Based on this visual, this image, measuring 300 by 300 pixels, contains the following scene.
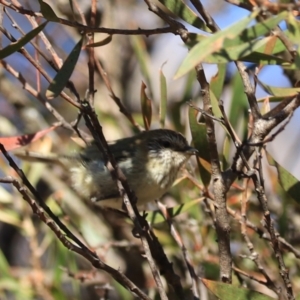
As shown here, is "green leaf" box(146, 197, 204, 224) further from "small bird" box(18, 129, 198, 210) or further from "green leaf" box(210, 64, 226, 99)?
"small bird" box(18, 129, 198, 210)

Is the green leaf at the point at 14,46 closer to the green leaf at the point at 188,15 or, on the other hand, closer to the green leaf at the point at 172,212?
the green leaf at the point at 188,15

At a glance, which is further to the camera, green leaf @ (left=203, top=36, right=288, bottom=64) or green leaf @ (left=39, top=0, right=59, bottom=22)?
green leaf @ (left=39, top=0, right=59, bottom=22)

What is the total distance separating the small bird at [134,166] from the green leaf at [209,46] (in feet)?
5.06

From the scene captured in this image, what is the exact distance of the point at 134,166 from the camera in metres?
2.55

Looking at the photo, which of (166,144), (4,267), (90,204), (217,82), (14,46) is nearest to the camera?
(14,46)

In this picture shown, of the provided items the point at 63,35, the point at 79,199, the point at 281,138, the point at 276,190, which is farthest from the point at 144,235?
the point at 281,138

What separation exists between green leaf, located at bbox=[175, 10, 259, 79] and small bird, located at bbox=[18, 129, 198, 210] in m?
1.54

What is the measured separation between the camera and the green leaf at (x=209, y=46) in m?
0.85

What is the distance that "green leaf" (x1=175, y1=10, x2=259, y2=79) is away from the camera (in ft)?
2.78

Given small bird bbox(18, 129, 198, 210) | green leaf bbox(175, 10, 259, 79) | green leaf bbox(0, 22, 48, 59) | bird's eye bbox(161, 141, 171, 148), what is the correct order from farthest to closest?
1. bird's eye bbox(161, 141, 171, 148)
2. small bird bbox(18, 129, 198, 210)
3. green leaf bbox(0, 22, 48, 59)
4. green leaf bbox(175, 10, 259, 79)

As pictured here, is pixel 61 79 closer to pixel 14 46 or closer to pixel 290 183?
pixel 14 46

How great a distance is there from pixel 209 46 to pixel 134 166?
67.5 inches

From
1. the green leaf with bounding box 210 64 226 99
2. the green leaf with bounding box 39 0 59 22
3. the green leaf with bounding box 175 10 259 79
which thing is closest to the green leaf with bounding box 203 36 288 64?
the green leaf with bounding box 175 10 259 79

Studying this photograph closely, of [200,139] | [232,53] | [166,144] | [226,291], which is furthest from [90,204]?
[232,53]
